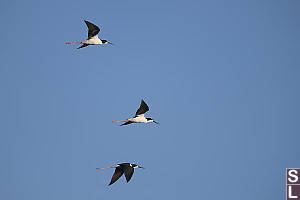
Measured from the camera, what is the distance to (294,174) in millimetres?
51219

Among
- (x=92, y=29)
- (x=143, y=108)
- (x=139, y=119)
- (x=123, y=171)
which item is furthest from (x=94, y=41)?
(x=123, y=171)

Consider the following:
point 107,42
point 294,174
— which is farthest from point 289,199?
point 107,42

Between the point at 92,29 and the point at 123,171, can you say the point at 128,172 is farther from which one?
the point at 92,29

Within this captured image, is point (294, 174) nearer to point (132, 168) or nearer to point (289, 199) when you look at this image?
point (289, 199)

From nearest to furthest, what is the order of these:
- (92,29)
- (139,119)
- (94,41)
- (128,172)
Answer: (128,172) → (92,29) → (94,41) → (139,119)

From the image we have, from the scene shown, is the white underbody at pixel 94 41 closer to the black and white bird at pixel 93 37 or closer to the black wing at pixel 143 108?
the black and white bird at pixel 93 37

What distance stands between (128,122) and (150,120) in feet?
4.30

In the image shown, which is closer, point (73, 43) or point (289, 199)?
point (73, 43)

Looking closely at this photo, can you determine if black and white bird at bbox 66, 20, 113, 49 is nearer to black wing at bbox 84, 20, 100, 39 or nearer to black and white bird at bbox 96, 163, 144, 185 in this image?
black wing at bbox 84, 20, 100, 39

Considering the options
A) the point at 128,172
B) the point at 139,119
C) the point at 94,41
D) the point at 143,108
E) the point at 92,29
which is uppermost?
the point at 92,29

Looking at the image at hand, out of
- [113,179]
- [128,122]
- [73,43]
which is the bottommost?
[113,179]

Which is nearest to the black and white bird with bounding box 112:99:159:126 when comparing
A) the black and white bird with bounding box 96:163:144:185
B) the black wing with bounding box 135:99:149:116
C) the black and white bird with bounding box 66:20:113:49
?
the black wing with bounding box 135:99:149:116

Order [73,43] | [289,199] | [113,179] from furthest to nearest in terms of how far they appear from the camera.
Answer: [289,199]
[73,43]
[113,179]

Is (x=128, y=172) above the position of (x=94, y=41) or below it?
below
